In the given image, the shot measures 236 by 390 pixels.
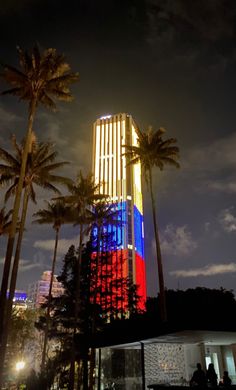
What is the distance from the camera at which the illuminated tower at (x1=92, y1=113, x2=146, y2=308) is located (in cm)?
10356

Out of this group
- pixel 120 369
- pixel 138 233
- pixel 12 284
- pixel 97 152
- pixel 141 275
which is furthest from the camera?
pixel 97 152

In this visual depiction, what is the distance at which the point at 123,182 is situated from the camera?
108188 millimetres

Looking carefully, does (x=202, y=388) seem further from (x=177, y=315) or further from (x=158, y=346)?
(x=177, y=315)

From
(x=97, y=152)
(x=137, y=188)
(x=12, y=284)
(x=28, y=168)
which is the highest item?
(x=97, y=152)

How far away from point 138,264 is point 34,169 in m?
83.9

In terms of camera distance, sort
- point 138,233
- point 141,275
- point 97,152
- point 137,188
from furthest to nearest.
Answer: point 137,188 < point 97,152 < point 138,233 < point 141,275

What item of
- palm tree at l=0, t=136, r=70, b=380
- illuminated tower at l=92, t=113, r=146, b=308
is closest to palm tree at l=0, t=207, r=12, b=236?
palm tree at l=0, t=136, r=70, b=380

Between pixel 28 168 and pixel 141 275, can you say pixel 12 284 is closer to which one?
pixel 28 168

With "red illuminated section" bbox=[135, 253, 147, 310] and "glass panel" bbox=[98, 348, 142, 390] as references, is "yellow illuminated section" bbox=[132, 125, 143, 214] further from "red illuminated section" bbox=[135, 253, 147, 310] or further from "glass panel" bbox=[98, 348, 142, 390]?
"glass panel" bbox=[98, 348, 142, 390]

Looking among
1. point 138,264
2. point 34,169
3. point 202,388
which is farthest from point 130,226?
point 202,388

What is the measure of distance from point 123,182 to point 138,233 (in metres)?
17.9

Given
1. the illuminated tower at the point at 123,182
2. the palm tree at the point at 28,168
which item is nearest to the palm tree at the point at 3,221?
the palm tree at the point at 28,168

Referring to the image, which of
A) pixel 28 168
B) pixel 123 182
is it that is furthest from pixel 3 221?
pixel 123 182

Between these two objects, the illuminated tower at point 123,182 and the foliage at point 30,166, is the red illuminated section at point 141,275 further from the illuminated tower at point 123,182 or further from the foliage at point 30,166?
the foliage at point 30,166
